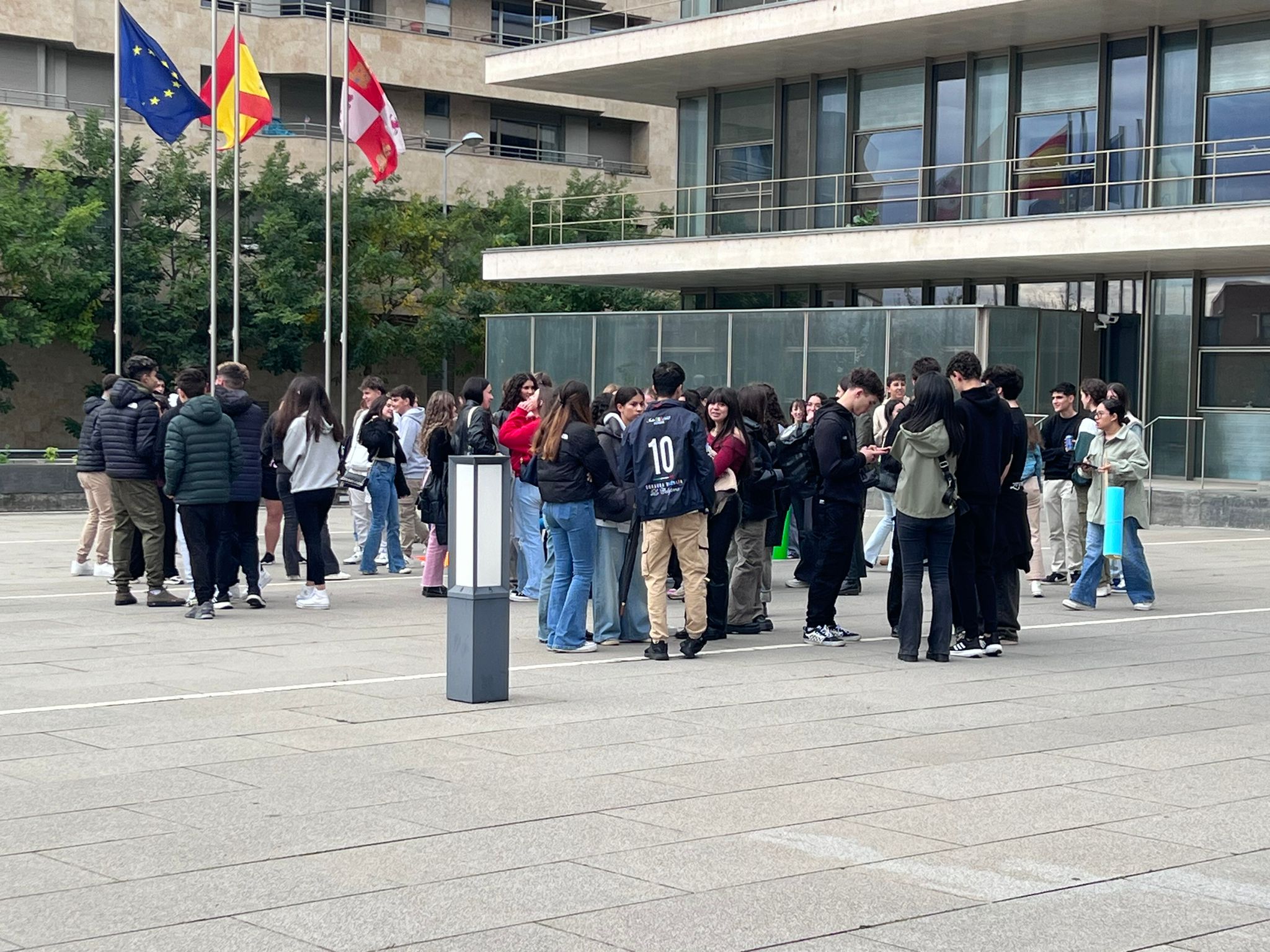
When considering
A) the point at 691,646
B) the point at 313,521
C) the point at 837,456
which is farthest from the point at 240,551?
the point at 837,456

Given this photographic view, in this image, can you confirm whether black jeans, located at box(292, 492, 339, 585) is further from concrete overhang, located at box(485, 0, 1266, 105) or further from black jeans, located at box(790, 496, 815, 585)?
concrete overhang, located at box(485, 0, 1266, 105)

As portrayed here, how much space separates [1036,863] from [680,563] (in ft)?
18.0

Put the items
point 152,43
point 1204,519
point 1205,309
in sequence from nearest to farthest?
1. point 1204,519
2. point 152,43
3. point 1205,309

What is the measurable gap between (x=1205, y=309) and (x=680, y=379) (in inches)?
855

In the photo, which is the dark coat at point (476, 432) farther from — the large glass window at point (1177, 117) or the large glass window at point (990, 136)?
the large glass window at point (990, 136)

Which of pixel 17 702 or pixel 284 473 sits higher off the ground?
pixel 284 473

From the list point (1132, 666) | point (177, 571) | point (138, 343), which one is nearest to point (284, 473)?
point (177, 571)

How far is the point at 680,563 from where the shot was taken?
11492 millimetres

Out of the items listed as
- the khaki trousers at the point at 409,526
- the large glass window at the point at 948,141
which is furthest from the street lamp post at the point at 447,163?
the khaki trousers at the point at 409,526

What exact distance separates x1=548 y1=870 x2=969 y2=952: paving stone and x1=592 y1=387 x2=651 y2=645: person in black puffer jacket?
20.0 feet

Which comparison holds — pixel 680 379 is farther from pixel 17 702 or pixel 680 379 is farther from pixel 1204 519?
pixel 1204 519

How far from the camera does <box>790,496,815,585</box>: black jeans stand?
634 inches

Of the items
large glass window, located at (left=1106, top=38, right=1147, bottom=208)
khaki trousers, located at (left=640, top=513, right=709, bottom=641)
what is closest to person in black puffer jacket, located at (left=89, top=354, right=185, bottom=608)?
khaki trousers, located at (left=640, top=513, right=709, bottom=641)

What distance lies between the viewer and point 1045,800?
23.8 ft
